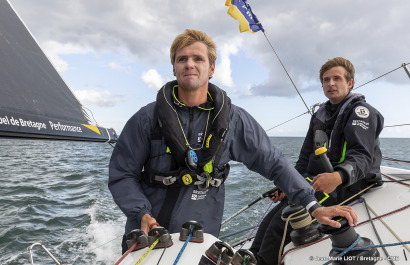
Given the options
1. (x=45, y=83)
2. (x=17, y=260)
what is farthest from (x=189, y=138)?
(x=17, y=260)

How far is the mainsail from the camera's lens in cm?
198

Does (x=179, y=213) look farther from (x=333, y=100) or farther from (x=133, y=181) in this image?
(x=333, y=100)

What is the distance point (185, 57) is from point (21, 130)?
109 centimetres

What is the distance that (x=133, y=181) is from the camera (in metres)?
1.66

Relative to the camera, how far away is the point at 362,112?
7.38 ft

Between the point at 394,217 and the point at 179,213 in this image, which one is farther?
the point at 394,217

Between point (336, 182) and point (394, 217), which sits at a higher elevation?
point (336, 182)

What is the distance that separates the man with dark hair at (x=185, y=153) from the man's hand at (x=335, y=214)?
0.06 meters

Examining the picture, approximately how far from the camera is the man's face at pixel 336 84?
99.9 inches

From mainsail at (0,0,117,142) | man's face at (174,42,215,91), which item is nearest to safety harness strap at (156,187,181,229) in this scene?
man's face at (174,42,215,91)

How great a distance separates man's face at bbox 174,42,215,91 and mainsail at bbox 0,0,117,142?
3.33ft

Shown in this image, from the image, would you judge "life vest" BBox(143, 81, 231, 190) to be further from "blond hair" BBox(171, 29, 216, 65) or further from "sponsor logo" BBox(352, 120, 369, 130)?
→ "sponsor logo" BBox(352, 120, 369, 130)

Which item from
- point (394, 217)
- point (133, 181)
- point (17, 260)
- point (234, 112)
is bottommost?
point (17, 260)

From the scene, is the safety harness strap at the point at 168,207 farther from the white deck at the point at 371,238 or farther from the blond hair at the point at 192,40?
the blond hair at the point at 192,40
